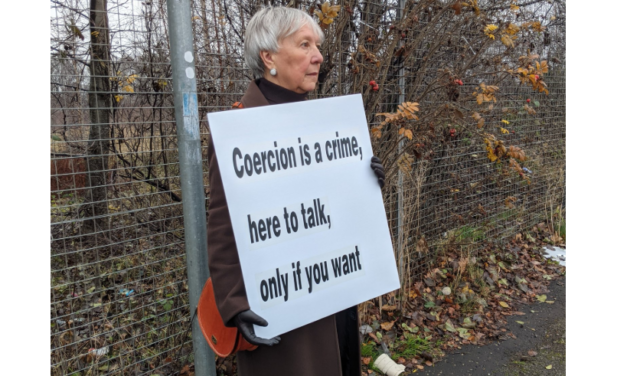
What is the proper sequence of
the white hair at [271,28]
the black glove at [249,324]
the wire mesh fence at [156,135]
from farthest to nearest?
the wire mesh fence at [156,135]
the white hair at [271,28]
the black glove at [249,324]

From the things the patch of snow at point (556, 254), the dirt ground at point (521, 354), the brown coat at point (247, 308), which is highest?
the brown coat at point (247, 308)

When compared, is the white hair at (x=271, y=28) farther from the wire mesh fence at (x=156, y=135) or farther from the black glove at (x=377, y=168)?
the wire mesh fence at (x=156, y=135)

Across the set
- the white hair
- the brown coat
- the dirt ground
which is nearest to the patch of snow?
the dirt ground

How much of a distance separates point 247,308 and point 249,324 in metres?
0.07

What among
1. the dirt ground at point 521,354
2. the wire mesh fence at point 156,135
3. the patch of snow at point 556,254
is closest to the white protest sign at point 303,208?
the wire mesh fence at point 156,135

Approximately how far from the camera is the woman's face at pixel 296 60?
1747 mm

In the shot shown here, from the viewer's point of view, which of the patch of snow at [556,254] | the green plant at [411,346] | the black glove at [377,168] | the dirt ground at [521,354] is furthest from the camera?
the patch of snow at [556,254]

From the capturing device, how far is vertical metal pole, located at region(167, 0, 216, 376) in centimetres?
197

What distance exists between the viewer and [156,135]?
8.81 ft

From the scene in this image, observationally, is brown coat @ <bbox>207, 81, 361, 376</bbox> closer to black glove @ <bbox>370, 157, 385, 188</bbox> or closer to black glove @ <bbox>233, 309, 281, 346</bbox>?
black glove @ <bbox>233, 309, 281, 346</bbox>

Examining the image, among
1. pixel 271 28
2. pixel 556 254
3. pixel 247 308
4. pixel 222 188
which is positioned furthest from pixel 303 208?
pixel 556 254

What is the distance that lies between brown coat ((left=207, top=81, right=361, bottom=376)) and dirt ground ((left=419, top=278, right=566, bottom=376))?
65.8 inches

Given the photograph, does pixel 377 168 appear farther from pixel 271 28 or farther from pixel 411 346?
pixel 411 346

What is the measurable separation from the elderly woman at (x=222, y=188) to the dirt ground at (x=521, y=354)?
1842 millimetres
